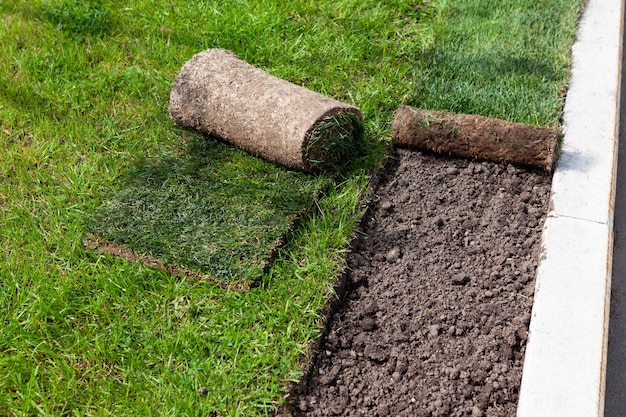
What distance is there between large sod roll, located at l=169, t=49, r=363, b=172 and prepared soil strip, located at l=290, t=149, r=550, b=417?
359mm

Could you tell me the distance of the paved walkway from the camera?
272 cm

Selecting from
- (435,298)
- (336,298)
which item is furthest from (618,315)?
(336,298)

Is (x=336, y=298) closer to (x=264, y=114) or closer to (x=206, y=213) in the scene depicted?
(x=206, y=213)

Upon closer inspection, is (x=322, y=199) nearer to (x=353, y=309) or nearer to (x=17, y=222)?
(x=353, y=309)

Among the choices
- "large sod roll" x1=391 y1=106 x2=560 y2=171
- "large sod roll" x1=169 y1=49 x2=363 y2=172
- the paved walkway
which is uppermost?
"large sod roll" x1=169 y1=49 x2=363 y2=172

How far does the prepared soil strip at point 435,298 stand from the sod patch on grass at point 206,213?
0.43 meters

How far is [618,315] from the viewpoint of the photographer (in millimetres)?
3039

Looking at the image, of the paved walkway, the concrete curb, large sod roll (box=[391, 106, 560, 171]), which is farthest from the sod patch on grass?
the paved walkway

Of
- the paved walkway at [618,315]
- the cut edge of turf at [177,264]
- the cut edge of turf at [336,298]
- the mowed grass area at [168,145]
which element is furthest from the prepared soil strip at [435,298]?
the paved walkway at [618,315]

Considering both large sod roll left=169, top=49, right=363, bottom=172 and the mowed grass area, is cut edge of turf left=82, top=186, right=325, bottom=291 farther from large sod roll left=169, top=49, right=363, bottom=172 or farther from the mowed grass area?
large sod roll left=169, top=49, right=363, bottom=172

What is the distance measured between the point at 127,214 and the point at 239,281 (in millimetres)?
735

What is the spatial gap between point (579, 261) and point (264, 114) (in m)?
1.70

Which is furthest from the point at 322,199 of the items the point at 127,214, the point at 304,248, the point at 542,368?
the point at 542,368

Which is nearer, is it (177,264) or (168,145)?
(177,264)
